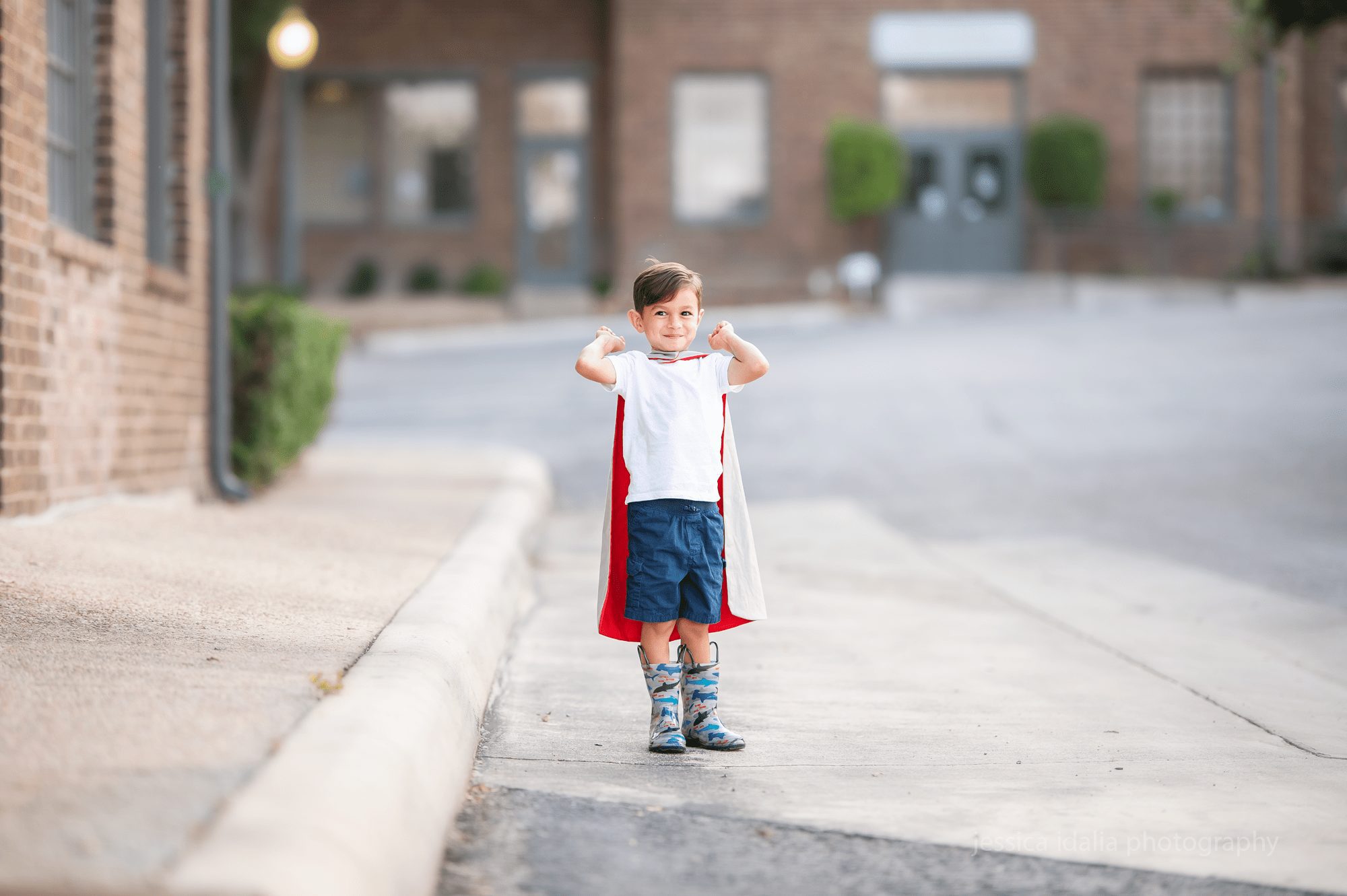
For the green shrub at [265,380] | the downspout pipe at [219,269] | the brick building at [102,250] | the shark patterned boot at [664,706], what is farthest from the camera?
the green shrub at [265,380]

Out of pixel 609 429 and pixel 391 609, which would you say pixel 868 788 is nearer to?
pixel 391 609

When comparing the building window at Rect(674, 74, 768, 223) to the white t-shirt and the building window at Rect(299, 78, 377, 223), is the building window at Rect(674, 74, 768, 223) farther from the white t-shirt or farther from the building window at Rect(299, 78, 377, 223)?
the white t-shirt

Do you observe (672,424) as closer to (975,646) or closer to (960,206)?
(975,646)

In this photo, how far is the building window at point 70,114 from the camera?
673 cm

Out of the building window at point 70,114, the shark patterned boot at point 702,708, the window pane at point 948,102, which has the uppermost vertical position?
the window pane at point 948,102

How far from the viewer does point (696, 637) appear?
4.03 meters

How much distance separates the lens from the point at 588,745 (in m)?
3.99

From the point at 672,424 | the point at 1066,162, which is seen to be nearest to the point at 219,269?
the point at 672,424

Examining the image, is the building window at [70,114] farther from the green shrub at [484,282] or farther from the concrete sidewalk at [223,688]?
the green shrub at [484,282]

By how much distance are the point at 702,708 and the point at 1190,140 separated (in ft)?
83.1

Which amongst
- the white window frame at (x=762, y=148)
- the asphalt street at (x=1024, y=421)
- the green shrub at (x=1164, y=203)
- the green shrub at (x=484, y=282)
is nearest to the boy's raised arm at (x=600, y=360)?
the asphalt street at (x=1024, y=421)

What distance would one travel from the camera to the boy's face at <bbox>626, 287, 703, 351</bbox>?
4047 millimetres

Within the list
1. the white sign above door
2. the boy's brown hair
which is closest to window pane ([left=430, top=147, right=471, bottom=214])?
the white sign above door

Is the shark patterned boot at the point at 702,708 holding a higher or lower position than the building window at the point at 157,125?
lower
